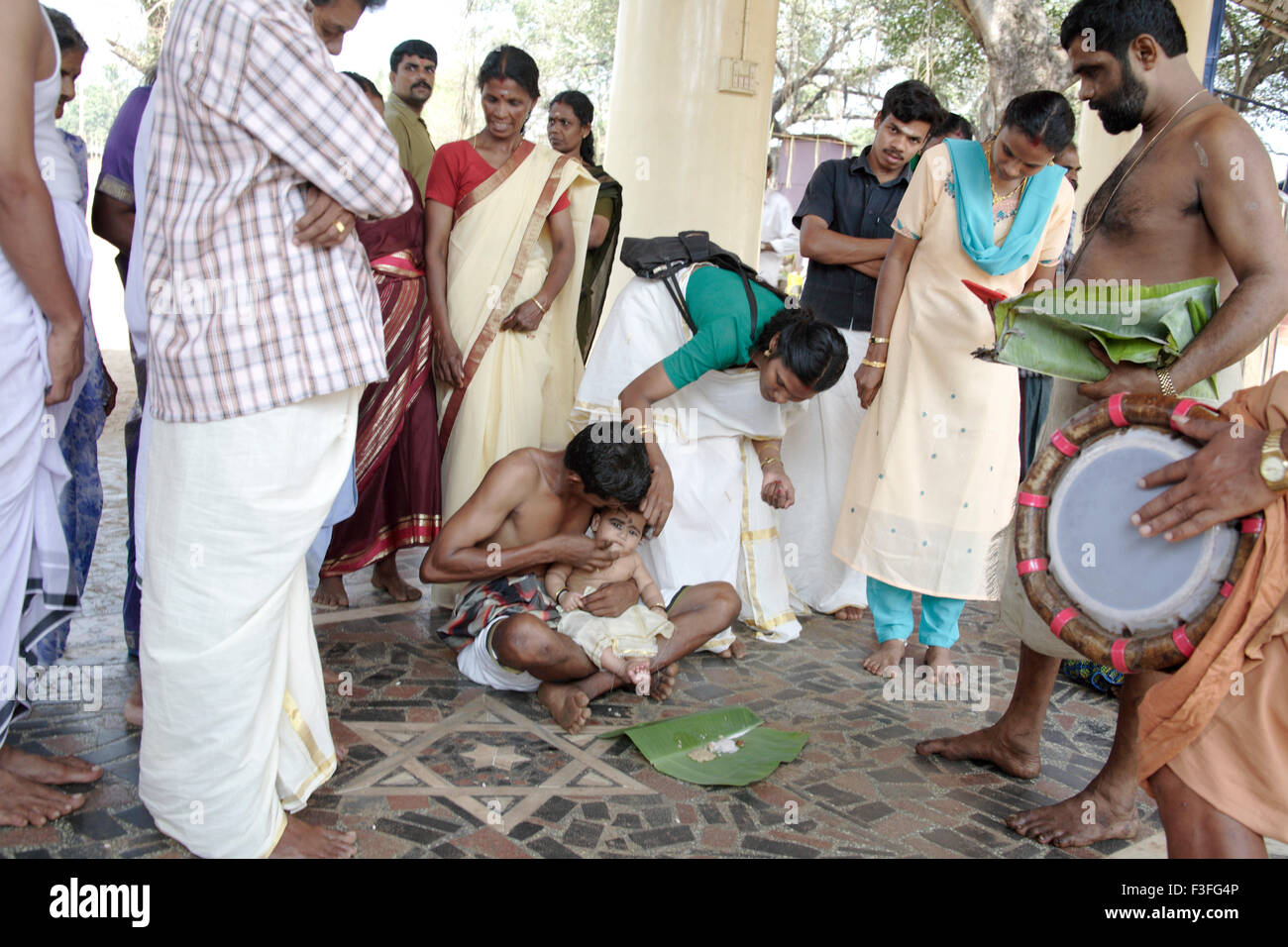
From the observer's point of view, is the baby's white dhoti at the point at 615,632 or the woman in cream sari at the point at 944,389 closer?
the baby's white dhoti at the point at 615,632

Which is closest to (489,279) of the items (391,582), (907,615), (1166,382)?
(391,582)

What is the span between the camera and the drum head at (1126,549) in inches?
79.0

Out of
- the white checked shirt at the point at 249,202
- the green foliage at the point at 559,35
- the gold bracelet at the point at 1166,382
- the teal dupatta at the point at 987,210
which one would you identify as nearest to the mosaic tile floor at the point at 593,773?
the white checked shirt at the point at 249,202

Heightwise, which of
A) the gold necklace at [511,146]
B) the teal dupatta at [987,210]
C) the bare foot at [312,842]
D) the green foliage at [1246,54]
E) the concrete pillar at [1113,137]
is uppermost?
the green foliage at [1246,54]

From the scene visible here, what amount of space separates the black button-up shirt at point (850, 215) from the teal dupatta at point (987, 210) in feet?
2.74

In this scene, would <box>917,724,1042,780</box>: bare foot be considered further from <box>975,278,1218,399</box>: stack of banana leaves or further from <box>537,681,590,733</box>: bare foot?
<box>975,278,1218,399</box>: stack of banana leaves

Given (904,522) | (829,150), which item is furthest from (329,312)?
(829,150)

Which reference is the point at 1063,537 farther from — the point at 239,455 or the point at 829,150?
the point at 829,150

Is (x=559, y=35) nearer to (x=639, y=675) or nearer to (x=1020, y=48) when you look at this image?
(x=1020, y=48)

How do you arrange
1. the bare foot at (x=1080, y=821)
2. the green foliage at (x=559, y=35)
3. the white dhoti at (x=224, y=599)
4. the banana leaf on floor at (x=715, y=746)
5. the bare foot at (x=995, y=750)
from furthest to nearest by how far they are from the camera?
the green foliage at (x=559, y=35), the bare foot at (x=995, y=750), the banana leaf on floor at (x=715, y=746), the bare foot at (x=1080, y=821), the white dhoti at (x=224, y=599)

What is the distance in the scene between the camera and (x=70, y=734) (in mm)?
3000

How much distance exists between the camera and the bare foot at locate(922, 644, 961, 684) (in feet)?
13.3

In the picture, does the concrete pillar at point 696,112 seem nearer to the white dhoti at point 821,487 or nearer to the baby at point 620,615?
the white dhoti at point 821,487

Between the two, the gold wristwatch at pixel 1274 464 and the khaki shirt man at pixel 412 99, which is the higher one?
the khaki shirt man at pixel 412 99
